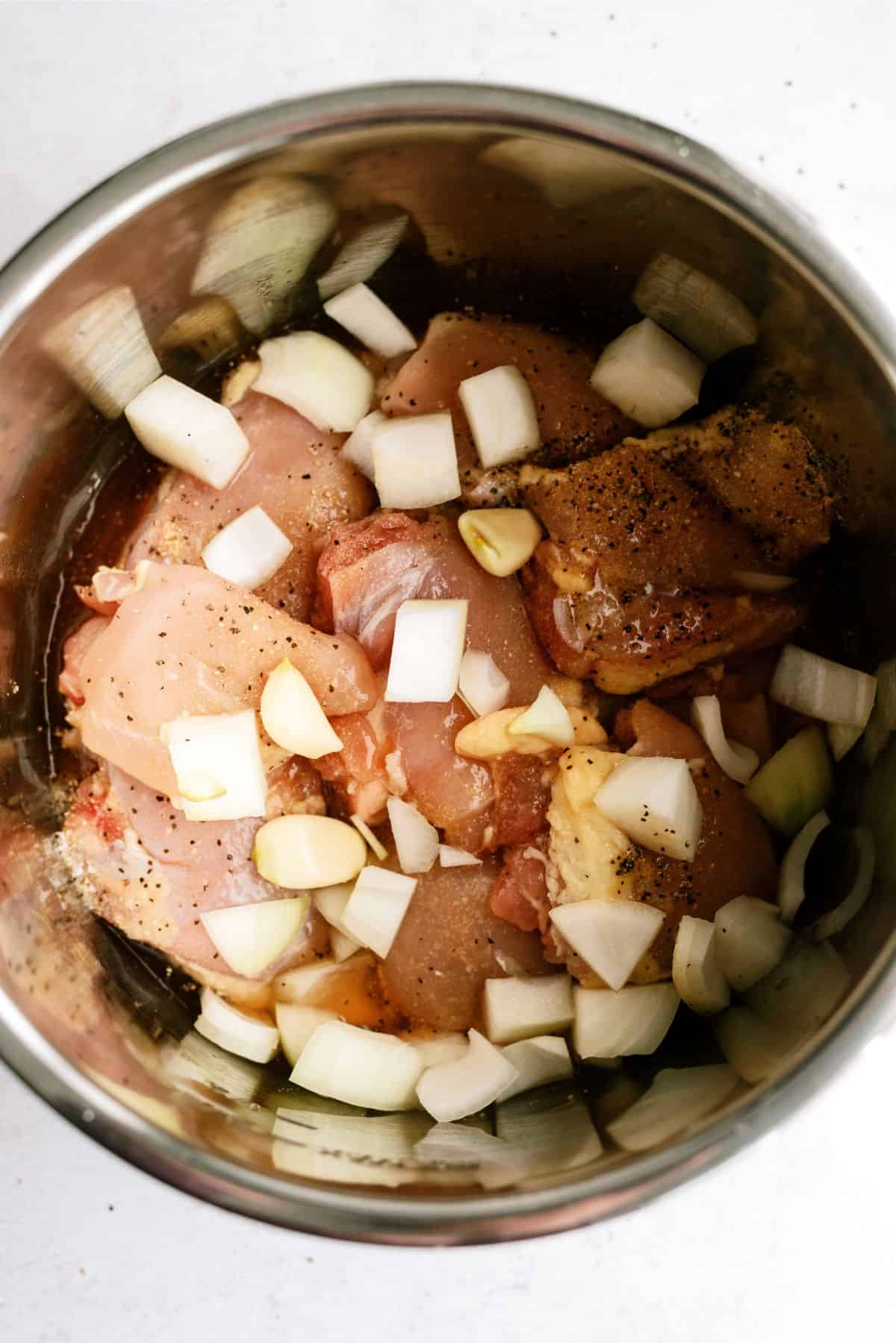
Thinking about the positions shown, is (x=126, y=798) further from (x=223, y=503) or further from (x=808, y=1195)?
(x=808, y=1195)

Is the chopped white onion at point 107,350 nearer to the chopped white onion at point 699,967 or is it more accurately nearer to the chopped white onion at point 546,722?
the chopped white onion at point 546,722

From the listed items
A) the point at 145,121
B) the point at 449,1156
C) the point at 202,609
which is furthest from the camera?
the point at 145,121

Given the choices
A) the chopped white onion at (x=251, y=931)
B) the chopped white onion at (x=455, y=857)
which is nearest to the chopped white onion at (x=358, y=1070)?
the chopped white onion at (x=251, y=931)

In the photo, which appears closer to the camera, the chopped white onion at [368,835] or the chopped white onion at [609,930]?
the chopped white onion at [609,930]

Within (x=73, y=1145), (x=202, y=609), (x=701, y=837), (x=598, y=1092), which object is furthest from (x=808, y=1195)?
(x=202, y=609)

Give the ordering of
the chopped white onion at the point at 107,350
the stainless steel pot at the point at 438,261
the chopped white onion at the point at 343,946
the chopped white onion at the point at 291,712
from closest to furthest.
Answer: the stainless steel pot at the point at 438,261
the chopped white onion at the point at 107,350
the chopped white onion at the point at 291,712
the chopped white onion at the point at 343,946

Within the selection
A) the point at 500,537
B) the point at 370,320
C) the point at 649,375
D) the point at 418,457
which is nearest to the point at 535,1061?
the point at 500,537
